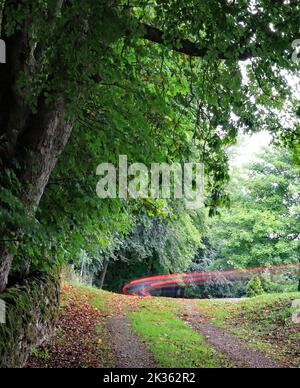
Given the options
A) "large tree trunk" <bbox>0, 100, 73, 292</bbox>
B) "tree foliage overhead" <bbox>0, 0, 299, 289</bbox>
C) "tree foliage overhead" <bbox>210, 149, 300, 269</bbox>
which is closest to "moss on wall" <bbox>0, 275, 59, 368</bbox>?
"tree foliage overhead" <bbox>0, 0, 299, 289</bbox>

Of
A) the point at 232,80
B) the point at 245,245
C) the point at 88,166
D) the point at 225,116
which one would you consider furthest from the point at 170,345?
the point at 245,245

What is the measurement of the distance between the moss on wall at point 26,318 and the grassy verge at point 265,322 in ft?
15.6

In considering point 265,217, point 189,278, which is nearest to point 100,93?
point 265,217

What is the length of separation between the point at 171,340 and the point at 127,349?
1.40m

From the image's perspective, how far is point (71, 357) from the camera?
24.9ft

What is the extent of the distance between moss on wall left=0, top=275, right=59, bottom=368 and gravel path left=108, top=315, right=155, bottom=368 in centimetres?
145

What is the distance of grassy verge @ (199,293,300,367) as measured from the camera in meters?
9.81

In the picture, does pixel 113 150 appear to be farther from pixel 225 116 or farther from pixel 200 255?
pixel 200 255

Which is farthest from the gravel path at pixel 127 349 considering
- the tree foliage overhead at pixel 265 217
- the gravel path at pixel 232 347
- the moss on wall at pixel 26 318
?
the tree foliage overhead at pixel 265 217

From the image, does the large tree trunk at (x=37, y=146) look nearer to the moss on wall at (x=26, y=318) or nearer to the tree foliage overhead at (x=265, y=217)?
the moss on wall at (x=26, y=318)

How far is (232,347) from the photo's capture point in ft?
31.5

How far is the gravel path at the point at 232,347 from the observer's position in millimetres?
8234

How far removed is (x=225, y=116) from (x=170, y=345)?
518cm

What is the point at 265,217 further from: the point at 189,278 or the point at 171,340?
the point at 171,340
